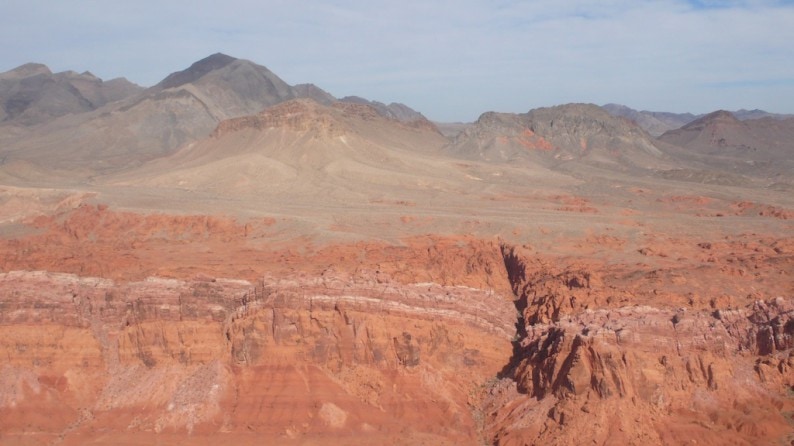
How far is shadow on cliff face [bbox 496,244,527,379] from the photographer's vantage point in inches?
1238

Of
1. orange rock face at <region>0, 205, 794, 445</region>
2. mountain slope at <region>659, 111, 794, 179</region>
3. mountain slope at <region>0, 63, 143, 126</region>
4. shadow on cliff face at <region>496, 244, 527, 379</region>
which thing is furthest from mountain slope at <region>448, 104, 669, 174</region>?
mountain slope at <region>0, 63, 143, 126</region>

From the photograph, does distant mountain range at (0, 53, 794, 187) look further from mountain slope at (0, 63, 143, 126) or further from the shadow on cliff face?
the shadow on cliff face

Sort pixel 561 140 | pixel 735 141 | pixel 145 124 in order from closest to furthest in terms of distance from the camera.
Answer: pixel 561 140 → pixel 145 124 → pixel 735 141

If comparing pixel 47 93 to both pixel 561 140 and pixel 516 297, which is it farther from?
pixel 516 297

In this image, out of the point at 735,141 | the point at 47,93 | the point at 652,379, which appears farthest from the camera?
the point at 47,93

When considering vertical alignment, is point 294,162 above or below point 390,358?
above

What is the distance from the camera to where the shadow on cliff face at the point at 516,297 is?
31.4 m

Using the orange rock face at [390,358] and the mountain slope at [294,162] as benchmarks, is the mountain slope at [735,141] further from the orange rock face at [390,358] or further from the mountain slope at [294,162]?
the orange rock face at [390,358]

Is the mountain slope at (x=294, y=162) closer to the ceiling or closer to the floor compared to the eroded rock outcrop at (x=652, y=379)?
closer to the ceiling

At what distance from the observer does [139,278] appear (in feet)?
111

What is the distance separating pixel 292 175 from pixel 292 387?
5234 centimetres

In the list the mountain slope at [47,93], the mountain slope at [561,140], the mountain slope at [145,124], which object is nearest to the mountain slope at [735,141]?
the mountain slope at [561,140]

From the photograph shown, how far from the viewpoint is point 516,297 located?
3734 cm

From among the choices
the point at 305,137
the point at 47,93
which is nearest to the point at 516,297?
the point at 305,137
